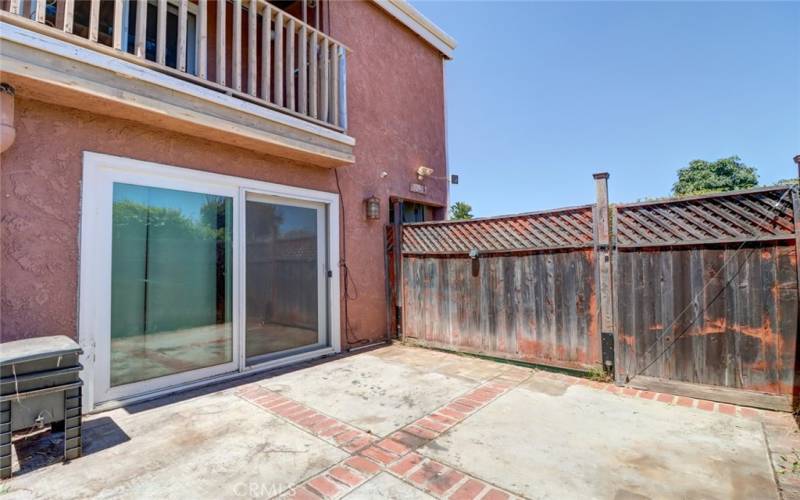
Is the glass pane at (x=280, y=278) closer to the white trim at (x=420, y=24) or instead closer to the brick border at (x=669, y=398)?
the brick border at (x=669, y=398)

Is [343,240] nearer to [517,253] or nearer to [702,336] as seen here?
[517,253]

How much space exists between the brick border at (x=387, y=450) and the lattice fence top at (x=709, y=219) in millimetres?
2679

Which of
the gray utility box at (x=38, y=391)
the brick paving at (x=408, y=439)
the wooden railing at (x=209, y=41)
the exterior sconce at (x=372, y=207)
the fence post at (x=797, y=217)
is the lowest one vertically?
the brick paving at (x=408, y=439)

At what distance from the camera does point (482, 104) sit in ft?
40.4

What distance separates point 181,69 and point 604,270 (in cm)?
606

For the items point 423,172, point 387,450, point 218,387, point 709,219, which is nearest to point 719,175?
point 423,172

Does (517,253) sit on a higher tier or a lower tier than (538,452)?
higher

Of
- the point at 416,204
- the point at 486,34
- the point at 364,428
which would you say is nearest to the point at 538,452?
the point at 364,428

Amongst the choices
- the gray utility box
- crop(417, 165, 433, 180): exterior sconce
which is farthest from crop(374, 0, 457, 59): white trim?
the gray utility box

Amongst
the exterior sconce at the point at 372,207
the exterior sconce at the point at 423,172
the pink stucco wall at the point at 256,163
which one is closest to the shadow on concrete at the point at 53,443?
the pink stucco wall at the point at 256,163

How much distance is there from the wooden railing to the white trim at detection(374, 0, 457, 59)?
A: 7.38ft

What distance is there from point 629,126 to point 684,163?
15.5 meters

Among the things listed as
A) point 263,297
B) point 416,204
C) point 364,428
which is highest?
point 416,204

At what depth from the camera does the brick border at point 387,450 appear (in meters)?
2.34
